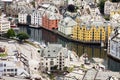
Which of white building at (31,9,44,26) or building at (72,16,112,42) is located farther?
white building at (31,9,44,26)

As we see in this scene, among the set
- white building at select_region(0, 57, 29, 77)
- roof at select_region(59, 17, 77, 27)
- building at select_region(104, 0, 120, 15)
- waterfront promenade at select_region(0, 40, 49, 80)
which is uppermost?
building at select_region(104, 0, 120, 15)

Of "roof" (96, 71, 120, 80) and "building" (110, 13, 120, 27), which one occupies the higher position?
"building" (110, 13, 120, 27)

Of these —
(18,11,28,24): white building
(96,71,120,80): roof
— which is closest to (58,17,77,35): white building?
(18,11,28,24): white building

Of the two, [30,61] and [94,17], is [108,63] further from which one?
[94,17]

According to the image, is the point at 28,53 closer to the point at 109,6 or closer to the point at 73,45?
the point at 73,45

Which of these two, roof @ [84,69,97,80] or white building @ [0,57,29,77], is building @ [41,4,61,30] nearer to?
white building @ [0,57,29,77]

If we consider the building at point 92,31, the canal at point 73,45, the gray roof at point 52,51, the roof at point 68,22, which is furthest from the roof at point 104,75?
the roof at point 68,22

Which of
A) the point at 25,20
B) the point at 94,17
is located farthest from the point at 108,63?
the point at 25,20
